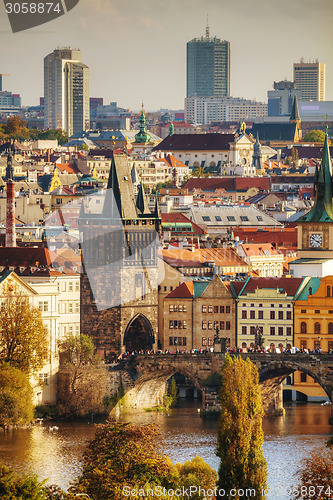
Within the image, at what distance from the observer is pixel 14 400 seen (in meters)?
67.2

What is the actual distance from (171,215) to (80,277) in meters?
35.1

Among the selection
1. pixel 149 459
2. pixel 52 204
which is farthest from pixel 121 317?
pixel 52 204

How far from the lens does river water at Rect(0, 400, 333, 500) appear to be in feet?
197

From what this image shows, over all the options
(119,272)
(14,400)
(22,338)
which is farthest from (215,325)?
(14,400)

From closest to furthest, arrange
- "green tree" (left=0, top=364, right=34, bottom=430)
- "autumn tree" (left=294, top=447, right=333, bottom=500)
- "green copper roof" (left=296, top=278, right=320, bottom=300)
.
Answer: "autumn tree" (left=294, top=447, right=333, bottom=500)
"green tree" (left=0, top=364, right=34, bottom=430)
"green copper roof" (left=296, top=278, right=320, bottom=300)

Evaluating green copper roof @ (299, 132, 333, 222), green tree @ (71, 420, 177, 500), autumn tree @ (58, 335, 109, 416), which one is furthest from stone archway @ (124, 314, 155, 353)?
green tree @ (71, 420, 177, 500)

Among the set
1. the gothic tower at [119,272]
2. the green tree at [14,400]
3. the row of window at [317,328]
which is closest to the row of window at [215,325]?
the gothic tower at [119,272]

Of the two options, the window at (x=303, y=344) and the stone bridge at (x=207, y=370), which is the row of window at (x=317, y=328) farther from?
the stone bridge at (x=207, y=370)

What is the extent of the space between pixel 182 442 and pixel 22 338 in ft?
25.2

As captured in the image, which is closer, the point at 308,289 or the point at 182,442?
the point at 182,442

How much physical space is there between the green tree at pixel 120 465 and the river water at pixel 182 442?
5295 mm

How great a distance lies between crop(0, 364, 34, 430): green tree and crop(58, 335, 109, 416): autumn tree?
3.60m

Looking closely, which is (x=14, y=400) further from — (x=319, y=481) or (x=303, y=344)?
(x=319, y=481)

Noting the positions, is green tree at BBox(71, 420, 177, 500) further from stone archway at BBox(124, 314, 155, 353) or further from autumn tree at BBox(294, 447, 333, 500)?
stone archway at BBox(124, 314, 155, 353)
